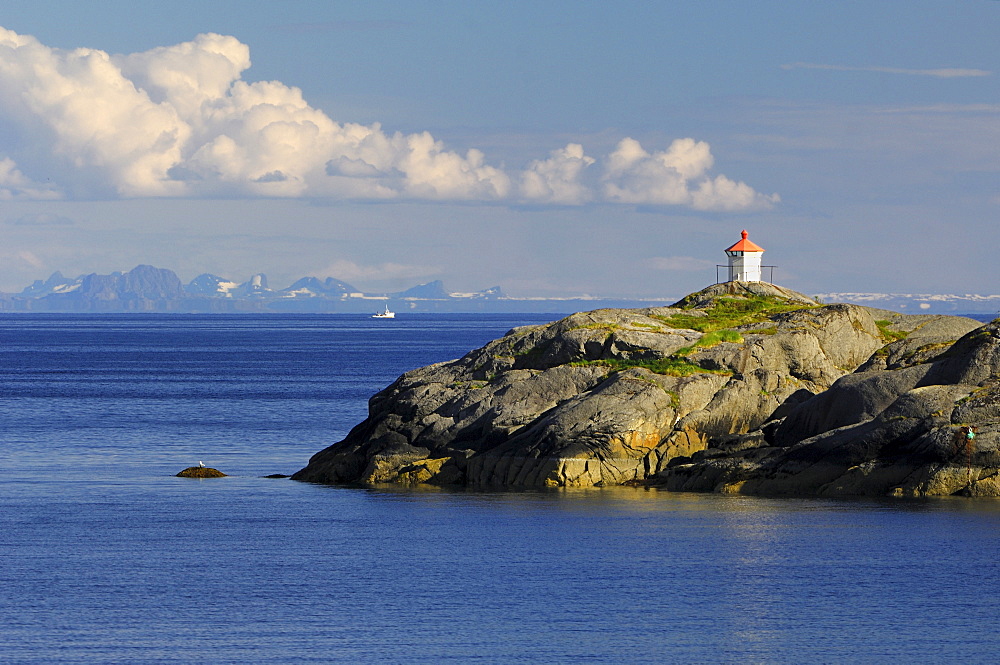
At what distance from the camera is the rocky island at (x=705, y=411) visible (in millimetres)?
44344

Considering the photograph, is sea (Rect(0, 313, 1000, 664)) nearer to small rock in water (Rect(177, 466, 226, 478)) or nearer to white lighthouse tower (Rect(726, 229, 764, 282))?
small rock in water (Rect(177, 466, 226, 478))

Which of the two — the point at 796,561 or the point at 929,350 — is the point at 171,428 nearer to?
the point at 929,350

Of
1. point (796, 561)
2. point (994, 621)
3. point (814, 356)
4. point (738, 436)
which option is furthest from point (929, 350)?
point (994, 621)

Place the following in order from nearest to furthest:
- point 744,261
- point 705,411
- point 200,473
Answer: point 705,411 → point 200,473 → point 744,261

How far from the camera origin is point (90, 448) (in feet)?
210

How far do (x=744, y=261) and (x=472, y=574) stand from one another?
126ft

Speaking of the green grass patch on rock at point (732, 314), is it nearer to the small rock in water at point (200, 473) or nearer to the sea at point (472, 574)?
the sea at point (472, 574)

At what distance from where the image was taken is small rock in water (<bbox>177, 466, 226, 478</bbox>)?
53.7 metres

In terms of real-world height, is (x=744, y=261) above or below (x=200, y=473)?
above

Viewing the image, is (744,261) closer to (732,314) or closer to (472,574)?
(732,314)

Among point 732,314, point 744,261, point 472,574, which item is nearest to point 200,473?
point 472,574

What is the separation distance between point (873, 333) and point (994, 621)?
103ft

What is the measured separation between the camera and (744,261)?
68.7m

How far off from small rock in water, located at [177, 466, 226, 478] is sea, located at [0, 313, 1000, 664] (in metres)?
1.23
